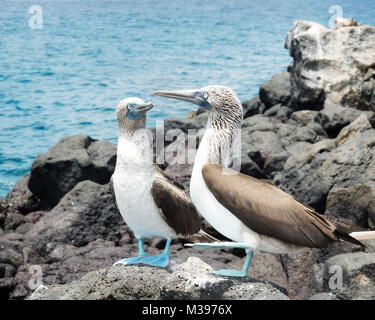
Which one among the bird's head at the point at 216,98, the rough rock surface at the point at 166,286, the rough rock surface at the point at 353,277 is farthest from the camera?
the rough rock surface at the point at 353,277

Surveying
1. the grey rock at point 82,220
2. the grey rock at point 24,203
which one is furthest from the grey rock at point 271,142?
the grey rock at point 24,203

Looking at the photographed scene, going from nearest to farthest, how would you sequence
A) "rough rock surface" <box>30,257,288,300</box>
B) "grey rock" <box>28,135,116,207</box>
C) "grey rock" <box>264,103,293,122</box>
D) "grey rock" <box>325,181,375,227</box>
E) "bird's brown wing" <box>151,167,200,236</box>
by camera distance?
"rough rock surface" <box>30,257,288,300</box>, "bird's brown wing" <box>151,167,200,236</box>, "grey rock" <box>325,181,375,227</box>, "grey rock" <box>28,135,116,207</box>, "grey rock" <box>264,103,293,122</box>

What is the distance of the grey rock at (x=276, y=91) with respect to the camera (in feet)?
55.5

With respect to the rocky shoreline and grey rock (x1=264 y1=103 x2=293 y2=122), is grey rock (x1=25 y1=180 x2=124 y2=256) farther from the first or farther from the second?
grey rock (x1=264 y1=103 x2=293 y2=122)

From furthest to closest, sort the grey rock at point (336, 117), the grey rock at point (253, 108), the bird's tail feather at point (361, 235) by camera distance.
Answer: the grey rock at point (253, 108)
the grey rock at point (336, 117)
the bird's tail feather at point (361, 235)

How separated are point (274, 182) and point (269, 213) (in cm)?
464

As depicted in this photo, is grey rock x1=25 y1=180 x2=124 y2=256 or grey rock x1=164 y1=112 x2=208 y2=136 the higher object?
grey rock x1=164 y1=112 x2=208 y2=136

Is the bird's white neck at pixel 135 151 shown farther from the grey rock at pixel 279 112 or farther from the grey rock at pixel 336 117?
the grey rock at pixel 279 112

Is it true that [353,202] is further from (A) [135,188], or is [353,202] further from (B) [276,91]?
(B) [276,91]

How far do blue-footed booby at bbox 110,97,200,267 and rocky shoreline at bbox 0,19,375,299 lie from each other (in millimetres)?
343

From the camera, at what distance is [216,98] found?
Result: 477cm

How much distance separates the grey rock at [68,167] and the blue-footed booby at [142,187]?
5.79 meters

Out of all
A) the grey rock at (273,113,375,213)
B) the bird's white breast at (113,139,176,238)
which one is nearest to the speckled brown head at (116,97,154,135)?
the bird's white breast at (113,139,176,238)

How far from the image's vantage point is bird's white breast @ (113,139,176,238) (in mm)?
4965
